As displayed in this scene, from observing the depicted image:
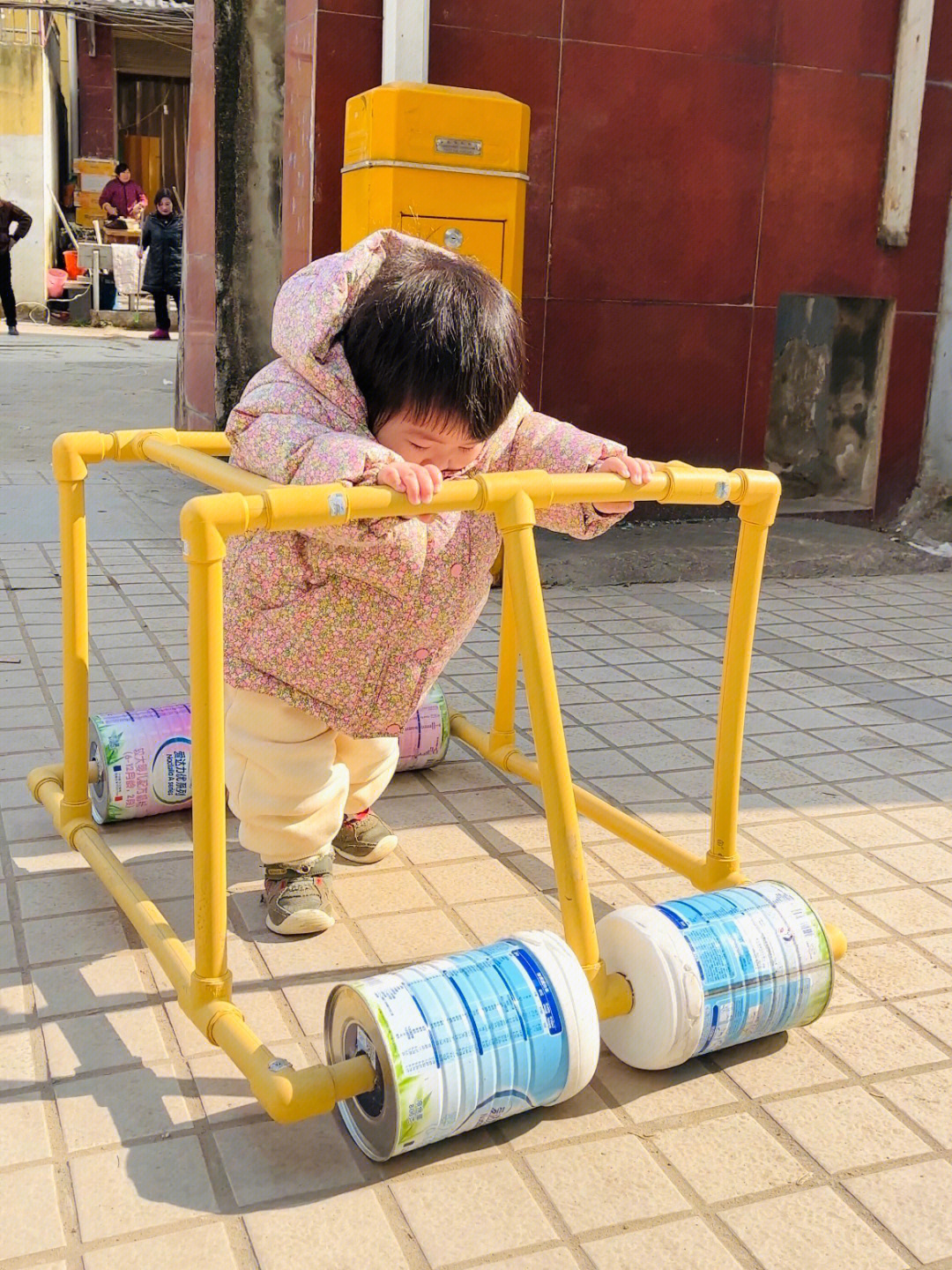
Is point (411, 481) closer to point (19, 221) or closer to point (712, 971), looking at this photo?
point (712, 971)

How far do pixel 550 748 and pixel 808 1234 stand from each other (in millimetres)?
705

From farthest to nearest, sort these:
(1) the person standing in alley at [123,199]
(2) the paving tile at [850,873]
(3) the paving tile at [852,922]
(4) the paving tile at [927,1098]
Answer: (1) the person standing in alley at [123,199] < (2) the paving tile at [850,873] < (3) the paving tile at [852,922] < (4) the paving tile at [927,1098]

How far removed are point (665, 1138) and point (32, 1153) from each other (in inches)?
33.2

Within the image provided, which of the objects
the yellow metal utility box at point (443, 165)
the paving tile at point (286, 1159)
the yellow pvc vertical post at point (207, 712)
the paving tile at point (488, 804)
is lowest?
the paving tile at point (286, 1159)

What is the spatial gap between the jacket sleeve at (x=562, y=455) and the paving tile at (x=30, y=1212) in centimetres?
124

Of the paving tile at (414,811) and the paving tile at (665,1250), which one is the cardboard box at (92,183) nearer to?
the paving tile at (414,811)

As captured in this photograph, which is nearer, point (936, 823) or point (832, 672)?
point (936, 823)

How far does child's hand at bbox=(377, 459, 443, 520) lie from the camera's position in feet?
5.84

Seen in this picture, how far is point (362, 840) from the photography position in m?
2.65

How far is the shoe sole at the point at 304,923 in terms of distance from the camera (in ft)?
7.59

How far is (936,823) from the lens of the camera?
296 cm

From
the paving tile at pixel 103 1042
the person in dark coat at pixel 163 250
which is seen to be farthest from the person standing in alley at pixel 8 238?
the paving tile at pixel 103 1042

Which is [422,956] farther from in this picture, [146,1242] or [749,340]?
[749,340]

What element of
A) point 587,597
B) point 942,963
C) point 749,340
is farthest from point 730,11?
point 942,963
